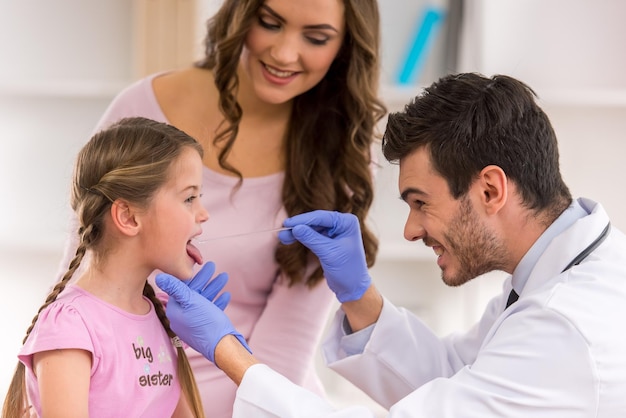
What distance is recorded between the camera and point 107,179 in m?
1.48

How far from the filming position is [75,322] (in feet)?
4.67

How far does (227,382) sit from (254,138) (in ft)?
1.76

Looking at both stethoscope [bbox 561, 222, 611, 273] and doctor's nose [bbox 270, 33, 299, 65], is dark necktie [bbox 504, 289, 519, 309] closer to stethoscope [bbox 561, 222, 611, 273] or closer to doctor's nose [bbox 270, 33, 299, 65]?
stethoscope [bbox 561, 222, 611, 273]

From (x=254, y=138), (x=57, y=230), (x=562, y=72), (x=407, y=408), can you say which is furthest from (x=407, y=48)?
(x=407, y=408)

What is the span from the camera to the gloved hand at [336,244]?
171 cm

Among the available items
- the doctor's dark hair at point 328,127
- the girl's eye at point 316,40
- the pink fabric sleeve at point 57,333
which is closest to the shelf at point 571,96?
the doctor's dark hair at point 328,127

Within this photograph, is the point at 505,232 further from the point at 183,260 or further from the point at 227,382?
the point at 227,382

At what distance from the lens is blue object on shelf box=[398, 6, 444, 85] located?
2.90 m

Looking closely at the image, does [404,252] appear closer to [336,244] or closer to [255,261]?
[255,261]

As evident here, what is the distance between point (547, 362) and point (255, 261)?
0.75 metres

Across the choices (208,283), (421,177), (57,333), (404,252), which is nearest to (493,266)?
(421,177)

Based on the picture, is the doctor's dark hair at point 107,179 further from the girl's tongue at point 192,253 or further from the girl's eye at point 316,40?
the girl's eye at point 316,40

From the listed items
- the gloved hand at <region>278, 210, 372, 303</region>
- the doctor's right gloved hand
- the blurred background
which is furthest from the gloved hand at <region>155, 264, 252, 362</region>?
the blurred background

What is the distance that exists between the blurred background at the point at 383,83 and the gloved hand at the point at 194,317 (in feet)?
4.41
